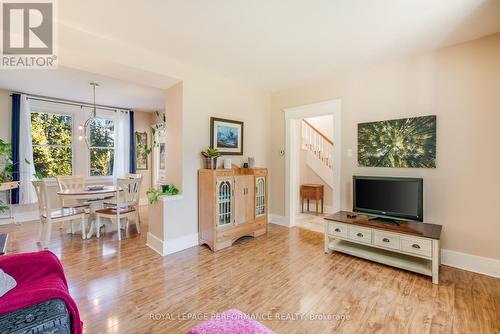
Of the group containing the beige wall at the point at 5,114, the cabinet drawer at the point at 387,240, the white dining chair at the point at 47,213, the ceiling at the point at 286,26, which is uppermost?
the ceiling at the point at 286,26

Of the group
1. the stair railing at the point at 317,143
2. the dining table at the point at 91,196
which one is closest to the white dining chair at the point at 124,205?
the dining table at the point at 91,196

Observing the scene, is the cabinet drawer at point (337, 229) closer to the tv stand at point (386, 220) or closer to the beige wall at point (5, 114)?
the tv stand at point (386, 220)

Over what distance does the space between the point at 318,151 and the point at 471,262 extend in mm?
3460

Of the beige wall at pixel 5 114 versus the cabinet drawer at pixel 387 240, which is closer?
the cabinet drawer at pixel 387 240

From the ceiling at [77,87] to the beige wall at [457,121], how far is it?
410 cm

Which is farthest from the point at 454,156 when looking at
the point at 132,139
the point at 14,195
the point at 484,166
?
the point at 14,195

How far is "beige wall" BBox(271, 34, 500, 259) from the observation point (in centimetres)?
258

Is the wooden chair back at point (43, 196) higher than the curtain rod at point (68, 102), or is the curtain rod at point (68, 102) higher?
the curtain rod at point (68, 102)

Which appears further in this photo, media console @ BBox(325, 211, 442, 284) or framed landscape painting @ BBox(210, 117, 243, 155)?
framed landscape painting @ BBox(210, 117, 243, 155)

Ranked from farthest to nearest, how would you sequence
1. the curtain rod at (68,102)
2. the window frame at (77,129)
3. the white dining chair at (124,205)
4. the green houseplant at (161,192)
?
the window frame at (77,129) < the curtain rod at (68,102) < the white dining chair at (124,205) < the green houseplant at (161,192)

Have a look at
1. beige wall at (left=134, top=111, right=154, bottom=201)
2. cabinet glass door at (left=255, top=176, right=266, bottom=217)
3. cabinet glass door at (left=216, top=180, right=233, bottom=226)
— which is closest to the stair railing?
cabinet glass door at (left=255, top=176, right=266, bottom=217)

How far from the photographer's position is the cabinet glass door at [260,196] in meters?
3.89

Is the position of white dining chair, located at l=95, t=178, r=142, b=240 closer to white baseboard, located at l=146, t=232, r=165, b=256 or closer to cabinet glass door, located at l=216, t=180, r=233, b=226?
white baseboard, located at l=146, t=232, r=165, b=256

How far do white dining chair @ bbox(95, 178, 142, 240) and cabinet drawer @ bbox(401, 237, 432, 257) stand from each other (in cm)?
396
